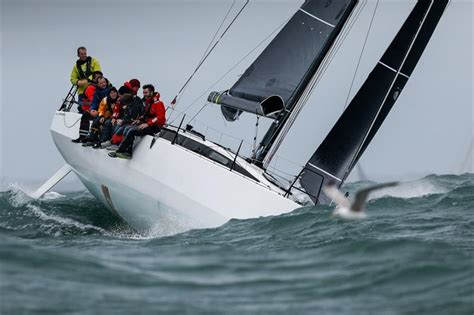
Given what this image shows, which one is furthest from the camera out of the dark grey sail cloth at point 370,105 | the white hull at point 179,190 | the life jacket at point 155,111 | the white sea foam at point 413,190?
the white sea foam at point 413,190

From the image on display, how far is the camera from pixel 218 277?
25.3 ft

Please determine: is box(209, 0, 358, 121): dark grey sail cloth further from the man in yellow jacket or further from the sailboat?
the man in yellow jacket

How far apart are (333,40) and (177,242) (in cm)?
465

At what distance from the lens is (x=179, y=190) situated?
11289 millimetres

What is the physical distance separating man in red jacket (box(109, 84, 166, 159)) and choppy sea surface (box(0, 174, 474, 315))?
1.25 meters

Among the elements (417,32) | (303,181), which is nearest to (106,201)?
A: (303,181)

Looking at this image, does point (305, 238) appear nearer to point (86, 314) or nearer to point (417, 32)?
point (86, 314)

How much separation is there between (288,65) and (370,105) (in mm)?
1287

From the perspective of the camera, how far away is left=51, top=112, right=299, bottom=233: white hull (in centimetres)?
1107

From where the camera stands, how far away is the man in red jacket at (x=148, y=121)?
11875 mm

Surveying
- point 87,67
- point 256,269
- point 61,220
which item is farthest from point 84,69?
point 256,269

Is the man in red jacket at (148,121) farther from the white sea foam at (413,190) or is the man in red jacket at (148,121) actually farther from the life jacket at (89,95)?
the white sea foam at (413,190)

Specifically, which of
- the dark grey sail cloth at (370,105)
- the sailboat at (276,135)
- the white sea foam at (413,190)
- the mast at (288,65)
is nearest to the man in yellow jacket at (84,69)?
the sailboat at (276,135)

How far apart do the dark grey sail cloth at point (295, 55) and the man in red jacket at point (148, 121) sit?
1372 mm
